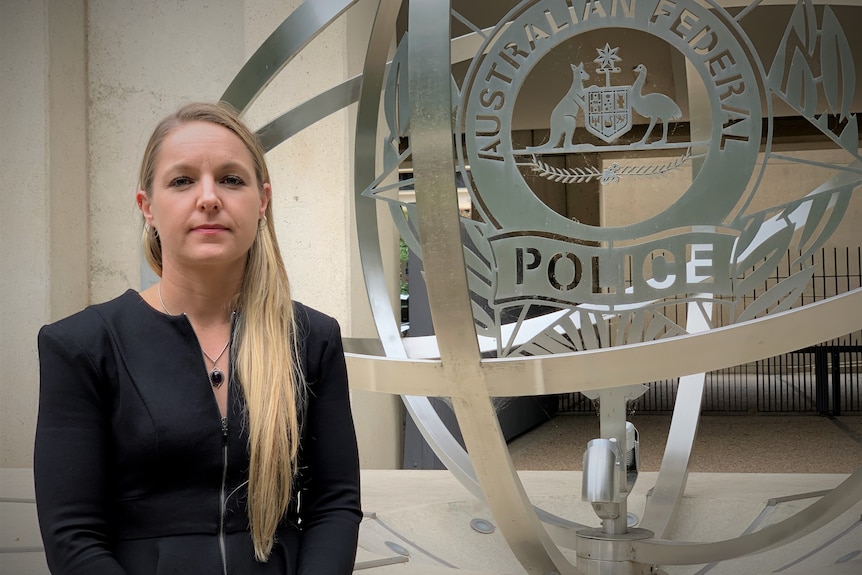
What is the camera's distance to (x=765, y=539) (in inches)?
86.6

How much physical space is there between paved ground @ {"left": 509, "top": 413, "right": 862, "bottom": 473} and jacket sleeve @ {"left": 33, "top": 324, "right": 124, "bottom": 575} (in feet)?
14.9

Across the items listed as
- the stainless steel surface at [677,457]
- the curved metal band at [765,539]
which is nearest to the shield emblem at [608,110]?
the stainless steel surface at [677,457]

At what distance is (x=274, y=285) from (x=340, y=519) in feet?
1.00

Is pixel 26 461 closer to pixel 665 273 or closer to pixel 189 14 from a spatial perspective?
pixel 189 14

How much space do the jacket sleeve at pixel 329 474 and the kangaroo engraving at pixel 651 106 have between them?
115 cm

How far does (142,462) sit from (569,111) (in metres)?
1.32

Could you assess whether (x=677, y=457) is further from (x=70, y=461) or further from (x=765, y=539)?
(x=70, y=461)

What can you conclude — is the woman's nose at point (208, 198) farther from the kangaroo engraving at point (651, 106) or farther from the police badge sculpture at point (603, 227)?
the kangaroo engraving at point (651, 106)

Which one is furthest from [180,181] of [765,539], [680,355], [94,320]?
[765,539]

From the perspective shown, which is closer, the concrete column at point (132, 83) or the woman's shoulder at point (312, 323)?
the woman's shoulder at point (312, 323)

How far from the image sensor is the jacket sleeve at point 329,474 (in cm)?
120

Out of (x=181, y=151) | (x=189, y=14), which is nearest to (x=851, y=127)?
(x=181, y=151)

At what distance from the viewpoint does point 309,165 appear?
169 inches

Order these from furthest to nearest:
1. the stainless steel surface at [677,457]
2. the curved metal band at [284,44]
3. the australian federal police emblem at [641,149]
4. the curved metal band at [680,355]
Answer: the stainless steel surface at [677,457] < the curved metal band at [284,44] < the australian federal police emblem at [641,149] < the curved metal band at [680,355]
